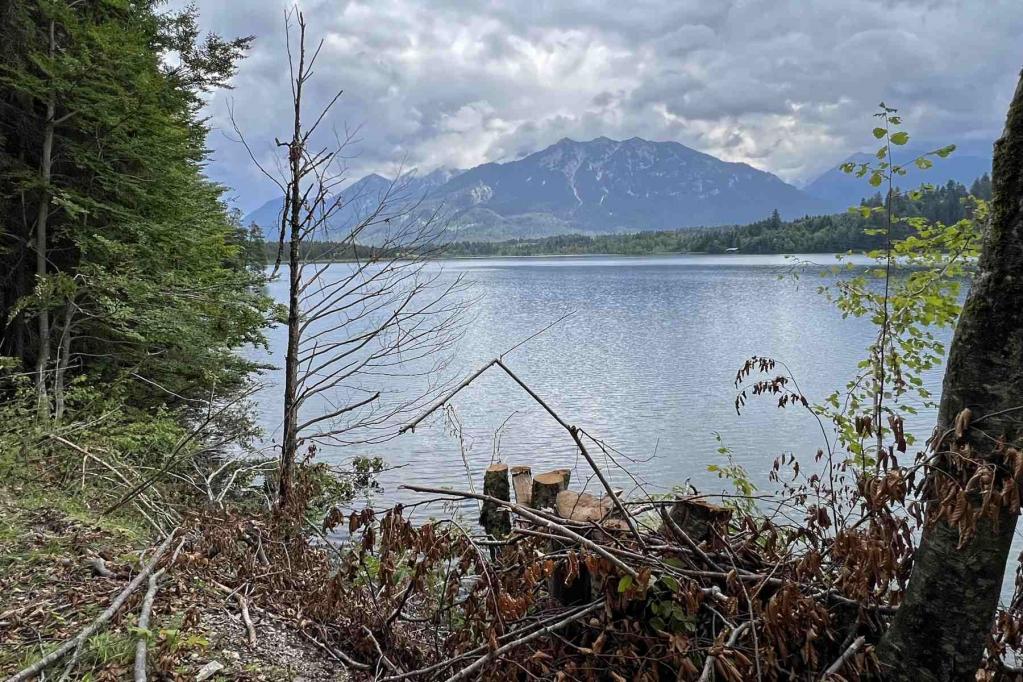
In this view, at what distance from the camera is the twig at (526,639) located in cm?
320

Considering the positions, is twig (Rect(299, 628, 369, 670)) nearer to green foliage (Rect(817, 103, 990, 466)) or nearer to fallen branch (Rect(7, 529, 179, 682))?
fallen branch (Rect(7, 529, 179, 682))

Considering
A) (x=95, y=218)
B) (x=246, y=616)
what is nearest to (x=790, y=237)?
(x=95, y=218)

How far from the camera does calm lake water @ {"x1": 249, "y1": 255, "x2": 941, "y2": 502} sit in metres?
13.5

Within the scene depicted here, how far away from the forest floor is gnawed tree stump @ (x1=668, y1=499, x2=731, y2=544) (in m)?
2.29

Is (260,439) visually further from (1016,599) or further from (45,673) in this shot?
(1016,599)

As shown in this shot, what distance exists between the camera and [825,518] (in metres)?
3.33

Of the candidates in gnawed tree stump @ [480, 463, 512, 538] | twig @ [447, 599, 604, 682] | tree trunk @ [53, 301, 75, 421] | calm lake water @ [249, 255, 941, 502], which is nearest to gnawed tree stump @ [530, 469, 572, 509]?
calm lake water @ [249, 255, 941, 502]

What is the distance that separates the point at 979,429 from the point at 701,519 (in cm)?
143

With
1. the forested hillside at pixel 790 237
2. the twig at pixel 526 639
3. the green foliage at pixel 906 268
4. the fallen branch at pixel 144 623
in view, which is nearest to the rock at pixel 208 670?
the fallen branch at pixel 144 623

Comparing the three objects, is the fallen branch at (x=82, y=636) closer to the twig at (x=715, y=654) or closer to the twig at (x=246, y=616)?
the twig at (x=246, y=616)

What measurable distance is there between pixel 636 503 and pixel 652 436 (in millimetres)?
11917

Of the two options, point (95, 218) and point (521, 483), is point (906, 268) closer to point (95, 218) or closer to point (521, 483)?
point (521, 483)

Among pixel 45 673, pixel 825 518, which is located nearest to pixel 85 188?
pixel 45 673

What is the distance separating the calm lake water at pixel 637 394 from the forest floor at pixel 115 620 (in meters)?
4.28
